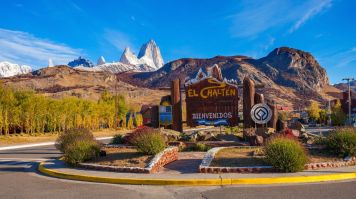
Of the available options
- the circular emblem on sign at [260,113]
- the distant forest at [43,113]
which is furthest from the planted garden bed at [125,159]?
the distant forest at [43,113]

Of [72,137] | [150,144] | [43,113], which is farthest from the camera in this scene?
[43,113]

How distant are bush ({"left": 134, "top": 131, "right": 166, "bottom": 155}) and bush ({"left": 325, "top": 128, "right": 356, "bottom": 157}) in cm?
644

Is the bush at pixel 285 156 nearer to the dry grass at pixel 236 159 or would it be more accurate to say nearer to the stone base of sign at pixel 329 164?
the stone base of sign at pixel 329 164

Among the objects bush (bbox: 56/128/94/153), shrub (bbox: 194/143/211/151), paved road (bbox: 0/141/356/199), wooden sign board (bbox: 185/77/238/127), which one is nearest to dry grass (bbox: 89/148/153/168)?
bush (bbox: 56/128/94/153)

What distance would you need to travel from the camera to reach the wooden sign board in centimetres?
2225

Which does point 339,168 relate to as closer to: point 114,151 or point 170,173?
point 170,173

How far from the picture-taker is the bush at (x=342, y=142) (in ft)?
47.9

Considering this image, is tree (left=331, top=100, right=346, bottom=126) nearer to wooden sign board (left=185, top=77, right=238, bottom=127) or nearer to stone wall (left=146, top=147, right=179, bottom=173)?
wooden sign board (left=185, top=77, right=238, bottom=127)

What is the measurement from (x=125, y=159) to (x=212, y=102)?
8.49 meters

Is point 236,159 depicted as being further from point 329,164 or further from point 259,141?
point 259,141

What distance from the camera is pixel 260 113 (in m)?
20.3

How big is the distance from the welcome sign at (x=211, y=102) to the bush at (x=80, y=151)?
26.3ft

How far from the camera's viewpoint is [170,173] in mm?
13367

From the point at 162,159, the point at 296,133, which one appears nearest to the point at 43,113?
the point at 296,133
